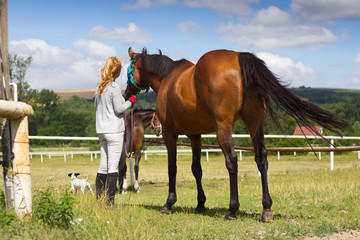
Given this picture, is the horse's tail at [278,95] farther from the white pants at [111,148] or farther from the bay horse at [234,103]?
the white pants at [111,148]

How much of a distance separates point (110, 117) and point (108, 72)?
62 cm

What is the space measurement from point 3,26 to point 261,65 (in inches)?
115

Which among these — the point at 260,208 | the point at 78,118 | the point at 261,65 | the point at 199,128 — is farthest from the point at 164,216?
the point at 78,118

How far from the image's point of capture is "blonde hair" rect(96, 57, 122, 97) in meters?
5.62

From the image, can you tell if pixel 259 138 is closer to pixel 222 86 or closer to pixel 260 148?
pixel 260 148

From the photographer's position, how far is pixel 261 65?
5.13 m

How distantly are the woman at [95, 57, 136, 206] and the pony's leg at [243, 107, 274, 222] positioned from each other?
1.64 m

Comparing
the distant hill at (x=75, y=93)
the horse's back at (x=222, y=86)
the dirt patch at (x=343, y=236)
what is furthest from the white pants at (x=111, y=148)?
the distant hill at (x=75, y=93)

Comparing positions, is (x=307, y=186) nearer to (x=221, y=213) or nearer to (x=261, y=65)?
(x=221, y=213)

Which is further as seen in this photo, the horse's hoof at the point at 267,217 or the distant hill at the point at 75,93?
the distant hill at the point at 75,93

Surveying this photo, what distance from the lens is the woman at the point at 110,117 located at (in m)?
5.55

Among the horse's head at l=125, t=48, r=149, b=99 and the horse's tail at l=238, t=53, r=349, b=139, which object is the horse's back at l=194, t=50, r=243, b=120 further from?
the horse's head at l=125, t=48, r=149, b=99

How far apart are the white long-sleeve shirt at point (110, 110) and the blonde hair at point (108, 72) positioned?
56 millimetres

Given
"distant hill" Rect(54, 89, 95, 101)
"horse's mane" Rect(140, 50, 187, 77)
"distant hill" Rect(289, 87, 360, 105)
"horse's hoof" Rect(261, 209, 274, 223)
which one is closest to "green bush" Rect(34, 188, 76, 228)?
"horse's hoof" Rect(261, 209, 274, 223)
